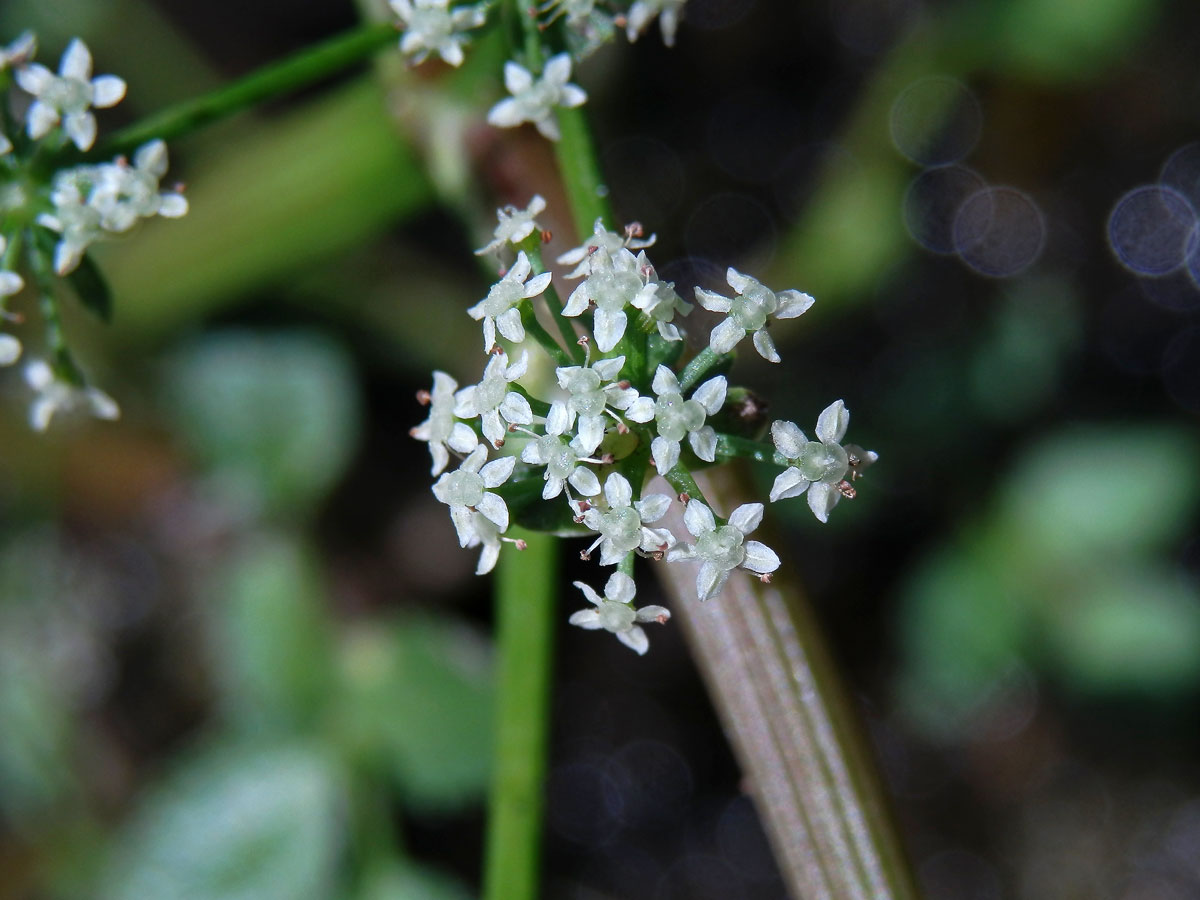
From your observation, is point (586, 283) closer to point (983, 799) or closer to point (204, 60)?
point (983, 799)

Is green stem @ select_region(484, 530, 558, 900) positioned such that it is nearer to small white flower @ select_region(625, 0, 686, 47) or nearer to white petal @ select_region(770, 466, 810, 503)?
white petal @ select_region(770, 466, 810, 503)

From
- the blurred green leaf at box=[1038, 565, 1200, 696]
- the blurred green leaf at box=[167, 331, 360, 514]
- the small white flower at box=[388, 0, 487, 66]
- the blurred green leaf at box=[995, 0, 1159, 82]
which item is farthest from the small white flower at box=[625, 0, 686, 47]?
the blurred green leaf at box=[1038, 565, 1200, 696]

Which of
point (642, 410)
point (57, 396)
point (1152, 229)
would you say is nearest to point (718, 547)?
point (642, 410)

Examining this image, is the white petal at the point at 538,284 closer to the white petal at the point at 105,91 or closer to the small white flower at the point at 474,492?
the small white flower at the point at 474,492

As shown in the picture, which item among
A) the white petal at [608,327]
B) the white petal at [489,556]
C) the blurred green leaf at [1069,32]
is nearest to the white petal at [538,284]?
the white petal at [608,327]

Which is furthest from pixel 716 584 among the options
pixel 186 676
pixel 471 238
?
pixel 186 676

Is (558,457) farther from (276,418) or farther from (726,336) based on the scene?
(276,418)
